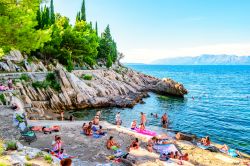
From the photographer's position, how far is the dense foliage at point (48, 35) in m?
15.9

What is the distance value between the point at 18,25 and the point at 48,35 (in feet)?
8.19

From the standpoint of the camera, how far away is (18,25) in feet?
53.3

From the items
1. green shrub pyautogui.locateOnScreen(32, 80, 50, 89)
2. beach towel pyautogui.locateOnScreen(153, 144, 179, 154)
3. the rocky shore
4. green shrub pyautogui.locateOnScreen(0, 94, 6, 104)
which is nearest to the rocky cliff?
green shrub pyautogui.locateOnScreen(32, 80, 50, 89)

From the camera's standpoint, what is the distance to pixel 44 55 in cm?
6022

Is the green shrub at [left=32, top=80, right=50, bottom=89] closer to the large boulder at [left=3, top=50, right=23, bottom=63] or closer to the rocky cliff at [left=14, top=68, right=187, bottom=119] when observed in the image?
the rocky cliff at [left=14, top=68, right=187, bottom=119]

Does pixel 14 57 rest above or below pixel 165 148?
above

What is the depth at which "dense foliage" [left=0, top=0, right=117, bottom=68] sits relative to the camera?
52.3 ft

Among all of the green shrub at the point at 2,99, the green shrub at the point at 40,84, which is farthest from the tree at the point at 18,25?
the green shrub at the point at 40,84

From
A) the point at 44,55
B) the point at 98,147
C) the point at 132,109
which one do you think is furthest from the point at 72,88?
the point at 98,147

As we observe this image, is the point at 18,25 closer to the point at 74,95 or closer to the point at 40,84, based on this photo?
the point at 40,84

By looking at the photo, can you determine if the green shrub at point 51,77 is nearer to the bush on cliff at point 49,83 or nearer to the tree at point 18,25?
the bush on cliff at point 49,83

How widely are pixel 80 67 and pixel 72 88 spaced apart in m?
25.8

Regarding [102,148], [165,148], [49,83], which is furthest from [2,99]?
[165,148]

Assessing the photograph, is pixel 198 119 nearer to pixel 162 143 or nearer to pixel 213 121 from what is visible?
pixel 213 121
